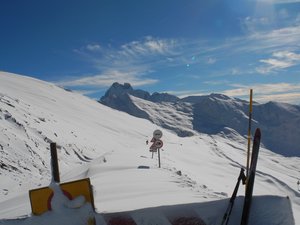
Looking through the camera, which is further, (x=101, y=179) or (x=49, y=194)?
(x=101, y=179)

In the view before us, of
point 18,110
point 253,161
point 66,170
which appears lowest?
point 66,170

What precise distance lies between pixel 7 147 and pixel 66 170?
10.6 ft

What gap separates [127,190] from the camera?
31.8 ft

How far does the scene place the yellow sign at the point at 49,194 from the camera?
664 centimetres

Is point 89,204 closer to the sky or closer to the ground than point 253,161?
closer to the ground

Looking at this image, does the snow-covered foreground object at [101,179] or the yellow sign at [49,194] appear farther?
the snow-covered foreground object at [101,179]

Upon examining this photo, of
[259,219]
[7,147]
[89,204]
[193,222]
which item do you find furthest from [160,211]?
[7,147]

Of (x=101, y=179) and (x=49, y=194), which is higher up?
(x=49, y=194)

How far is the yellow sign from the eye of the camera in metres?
6.64

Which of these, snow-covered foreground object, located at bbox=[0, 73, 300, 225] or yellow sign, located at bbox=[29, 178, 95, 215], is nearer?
yellow sign, located at bbox=[29, 178, 95, 215]

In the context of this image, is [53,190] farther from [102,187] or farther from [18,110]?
[18,110]

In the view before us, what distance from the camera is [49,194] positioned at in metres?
6.65

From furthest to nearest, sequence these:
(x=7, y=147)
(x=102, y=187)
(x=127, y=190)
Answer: (x=7, y=147), (x=102, y=187), (x=127, y=190)

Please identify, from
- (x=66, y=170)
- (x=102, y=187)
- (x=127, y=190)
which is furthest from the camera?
(x=66, y=170)
